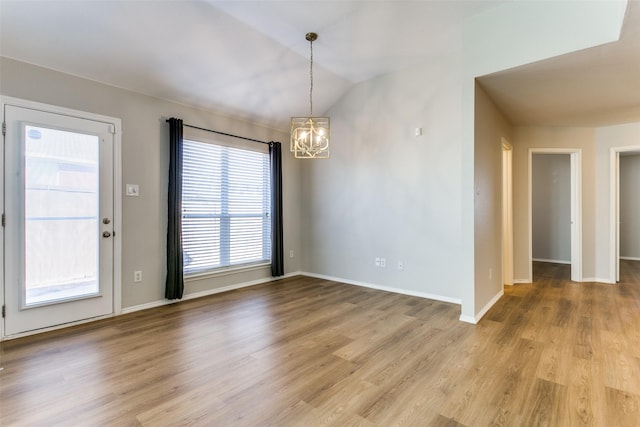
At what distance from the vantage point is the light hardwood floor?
5.92 feet

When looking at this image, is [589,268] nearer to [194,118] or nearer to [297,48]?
[297,48]

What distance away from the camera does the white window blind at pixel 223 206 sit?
415 centimetres

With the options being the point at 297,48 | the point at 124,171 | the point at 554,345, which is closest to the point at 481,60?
the point at 297,48

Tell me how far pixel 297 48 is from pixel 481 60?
82.7 inches

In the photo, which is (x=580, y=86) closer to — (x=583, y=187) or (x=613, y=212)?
(x=583, y=187)

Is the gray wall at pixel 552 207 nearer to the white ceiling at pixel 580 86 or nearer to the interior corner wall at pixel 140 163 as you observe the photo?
the white ceiling at pixel 580 86

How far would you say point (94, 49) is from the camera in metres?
2.98

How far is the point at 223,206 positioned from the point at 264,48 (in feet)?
7.23

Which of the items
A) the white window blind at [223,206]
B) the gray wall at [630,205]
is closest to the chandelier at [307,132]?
the white window blind at [223,206]

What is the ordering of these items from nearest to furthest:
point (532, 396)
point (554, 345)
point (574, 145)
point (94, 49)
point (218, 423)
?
A: point (218, 423) → point (532, 396) → point (554, 345) → point (94, 49) → point (574, 145)

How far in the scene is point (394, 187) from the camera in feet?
14.7

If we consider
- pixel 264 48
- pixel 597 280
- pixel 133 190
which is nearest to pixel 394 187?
pixel 264 48

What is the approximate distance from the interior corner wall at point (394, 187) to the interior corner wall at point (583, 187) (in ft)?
6.04

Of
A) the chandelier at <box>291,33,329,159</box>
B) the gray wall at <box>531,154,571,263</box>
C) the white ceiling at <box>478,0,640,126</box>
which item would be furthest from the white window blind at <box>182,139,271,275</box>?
the gray wall at <box>531,154,571,263</box>
